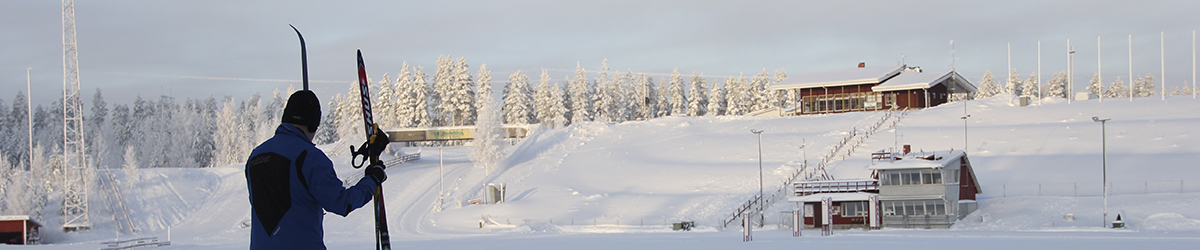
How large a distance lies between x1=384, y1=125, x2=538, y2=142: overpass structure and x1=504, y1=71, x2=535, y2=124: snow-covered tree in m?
15.5

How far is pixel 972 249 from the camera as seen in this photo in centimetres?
1722

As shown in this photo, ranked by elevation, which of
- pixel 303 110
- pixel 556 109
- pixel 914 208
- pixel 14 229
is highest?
pixel 556 109

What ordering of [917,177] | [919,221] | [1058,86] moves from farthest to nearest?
[1058,86]
[917,177]
[919,221]

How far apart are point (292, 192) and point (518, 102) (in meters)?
94.6

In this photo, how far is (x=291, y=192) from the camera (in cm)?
514

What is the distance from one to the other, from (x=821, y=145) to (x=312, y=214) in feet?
178

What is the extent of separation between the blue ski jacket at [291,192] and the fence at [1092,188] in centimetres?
4077

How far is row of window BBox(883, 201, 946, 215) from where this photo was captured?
119 feet

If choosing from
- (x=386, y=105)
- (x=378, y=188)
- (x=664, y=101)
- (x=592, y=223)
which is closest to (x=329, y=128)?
(x=386, y=105)

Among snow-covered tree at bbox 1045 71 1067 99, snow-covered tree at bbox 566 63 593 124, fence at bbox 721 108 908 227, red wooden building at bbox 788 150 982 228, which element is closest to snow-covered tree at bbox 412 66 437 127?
snow-covered tree at bbox 566 63 593 124

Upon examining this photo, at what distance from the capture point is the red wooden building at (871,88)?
76938mm

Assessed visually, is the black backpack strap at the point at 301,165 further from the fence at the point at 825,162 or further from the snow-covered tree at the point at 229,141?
the snow-covered tree at the point at 229,141

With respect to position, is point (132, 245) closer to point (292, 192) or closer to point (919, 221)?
point (919, 221)

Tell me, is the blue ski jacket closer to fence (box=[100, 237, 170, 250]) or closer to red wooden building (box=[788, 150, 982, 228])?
red wooden building (box=[788, 150, 982, 228])
